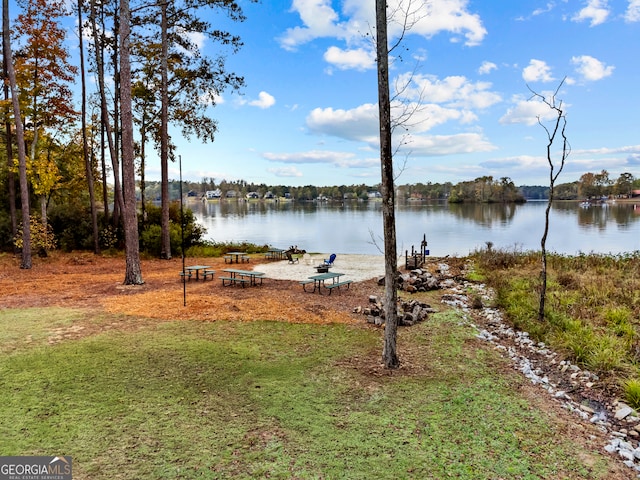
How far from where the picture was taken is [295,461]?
3.27 m

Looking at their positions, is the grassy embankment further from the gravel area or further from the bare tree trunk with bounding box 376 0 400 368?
the gravel area

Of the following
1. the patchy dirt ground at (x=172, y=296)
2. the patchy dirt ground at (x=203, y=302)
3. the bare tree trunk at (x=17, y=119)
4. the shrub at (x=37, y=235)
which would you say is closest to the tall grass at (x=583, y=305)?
the patchy dirt ground at (x=203, y=302)

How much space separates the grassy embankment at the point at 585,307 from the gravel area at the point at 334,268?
3.61 m

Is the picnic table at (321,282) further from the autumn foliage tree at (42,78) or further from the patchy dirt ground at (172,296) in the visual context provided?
the autumn foliage tree at (42,78)

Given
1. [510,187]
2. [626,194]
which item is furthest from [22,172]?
[626,194]

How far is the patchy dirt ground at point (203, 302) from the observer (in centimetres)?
471

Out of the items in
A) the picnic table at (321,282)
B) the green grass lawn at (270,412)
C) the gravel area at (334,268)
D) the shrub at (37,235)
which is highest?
the shrub at (37,235)

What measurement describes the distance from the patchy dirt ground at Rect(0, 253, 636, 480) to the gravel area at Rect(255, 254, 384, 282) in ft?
2.68

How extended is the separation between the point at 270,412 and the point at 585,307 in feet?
23.2

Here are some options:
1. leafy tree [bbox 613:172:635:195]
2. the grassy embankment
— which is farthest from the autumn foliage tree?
leafy tree [bbox 613:172:635:195]

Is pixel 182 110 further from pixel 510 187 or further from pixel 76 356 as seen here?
pixel 510 187

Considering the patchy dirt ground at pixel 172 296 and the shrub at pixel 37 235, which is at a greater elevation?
the shrub at pixel 37 235

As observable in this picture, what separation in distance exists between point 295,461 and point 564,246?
26.5 m

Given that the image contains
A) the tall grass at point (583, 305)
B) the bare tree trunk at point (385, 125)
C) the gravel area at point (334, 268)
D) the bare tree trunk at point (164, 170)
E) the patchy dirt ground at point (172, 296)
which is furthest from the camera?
the bare tree trunk at point (164, 170)
